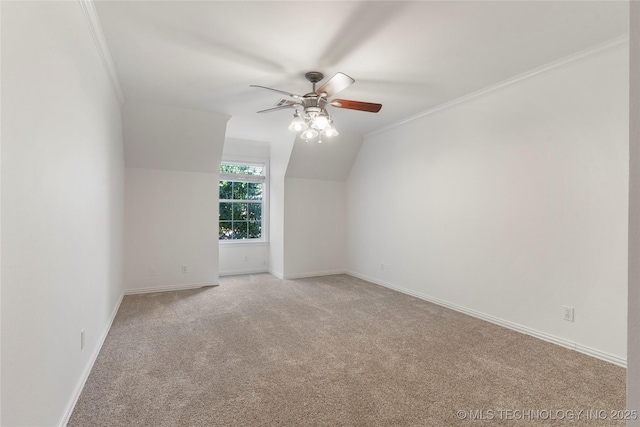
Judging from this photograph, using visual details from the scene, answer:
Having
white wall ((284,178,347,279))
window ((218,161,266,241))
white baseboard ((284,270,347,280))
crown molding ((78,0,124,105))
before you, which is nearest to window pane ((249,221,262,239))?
window ((218,161,266,241))

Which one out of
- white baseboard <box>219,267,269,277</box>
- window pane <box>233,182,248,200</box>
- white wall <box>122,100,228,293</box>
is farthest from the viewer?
window pane <box>233,182,248,200</box>

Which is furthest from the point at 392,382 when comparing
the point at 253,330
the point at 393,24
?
the point at 393,24

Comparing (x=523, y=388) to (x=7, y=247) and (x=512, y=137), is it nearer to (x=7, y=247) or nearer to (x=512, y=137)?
(x=512, y=137)

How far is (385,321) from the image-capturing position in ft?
11.7

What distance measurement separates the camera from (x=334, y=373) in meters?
2.42

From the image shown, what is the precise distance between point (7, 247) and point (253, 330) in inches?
94.8

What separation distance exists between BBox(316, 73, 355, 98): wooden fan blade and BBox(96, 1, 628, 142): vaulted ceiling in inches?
10.6

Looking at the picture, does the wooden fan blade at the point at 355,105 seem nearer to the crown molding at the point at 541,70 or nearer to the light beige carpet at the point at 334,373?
the crown molding at the point at 541,70

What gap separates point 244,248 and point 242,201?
0.89 meters

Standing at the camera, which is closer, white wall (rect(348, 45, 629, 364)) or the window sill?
white wall (rect(348, 45, 629, 364))

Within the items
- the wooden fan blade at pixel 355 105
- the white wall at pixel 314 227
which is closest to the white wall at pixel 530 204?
the wooden fan blade at pixel 355 105

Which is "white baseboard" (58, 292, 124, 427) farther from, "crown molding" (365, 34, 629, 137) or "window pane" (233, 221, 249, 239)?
"crown molding" (365, 34, 629, 137)

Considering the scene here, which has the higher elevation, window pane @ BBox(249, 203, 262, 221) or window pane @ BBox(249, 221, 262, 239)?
window pane @ BBox(249, 203, 262, 221)

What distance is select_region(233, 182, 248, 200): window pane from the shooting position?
621 cm
